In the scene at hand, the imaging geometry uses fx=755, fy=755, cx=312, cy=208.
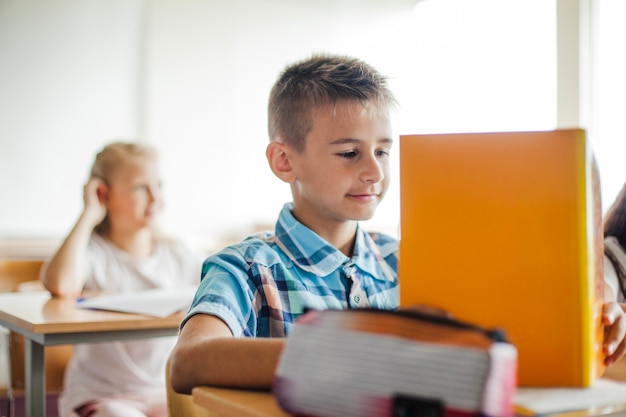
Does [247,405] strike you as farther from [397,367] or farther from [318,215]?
[318,215]

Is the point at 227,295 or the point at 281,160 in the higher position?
the point at 281,160

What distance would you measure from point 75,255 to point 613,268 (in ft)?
5.16

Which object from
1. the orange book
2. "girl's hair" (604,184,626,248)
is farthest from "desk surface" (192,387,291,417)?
"girl's hair" (604,184,626,248)

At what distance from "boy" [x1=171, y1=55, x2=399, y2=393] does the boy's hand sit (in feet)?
1.53

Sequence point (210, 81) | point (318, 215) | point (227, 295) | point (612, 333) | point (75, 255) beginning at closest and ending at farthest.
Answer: point (612, 333), point (227, 295), point (318, 215), point (75, 255), point (210, 81)

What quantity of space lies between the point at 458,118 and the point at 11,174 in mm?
2477

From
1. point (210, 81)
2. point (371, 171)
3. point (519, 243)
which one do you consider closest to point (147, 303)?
point (371, 171)

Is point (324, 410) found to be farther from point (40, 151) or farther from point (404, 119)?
point (404, 119)

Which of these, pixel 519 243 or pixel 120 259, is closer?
pixel 519 243

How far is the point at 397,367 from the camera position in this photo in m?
0.56

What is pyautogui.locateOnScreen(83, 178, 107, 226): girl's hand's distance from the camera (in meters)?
2.51

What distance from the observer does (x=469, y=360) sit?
0.54m

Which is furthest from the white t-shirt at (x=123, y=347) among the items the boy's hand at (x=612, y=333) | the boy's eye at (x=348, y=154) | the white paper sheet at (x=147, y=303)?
the boy's hand at (x=612, y=333)

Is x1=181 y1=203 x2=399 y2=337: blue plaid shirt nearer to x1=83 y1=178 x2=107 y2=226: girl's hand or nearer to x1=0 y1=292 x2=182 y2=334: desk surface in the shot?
x1=0 y1=292 x2=182 y2=334: desk surface
